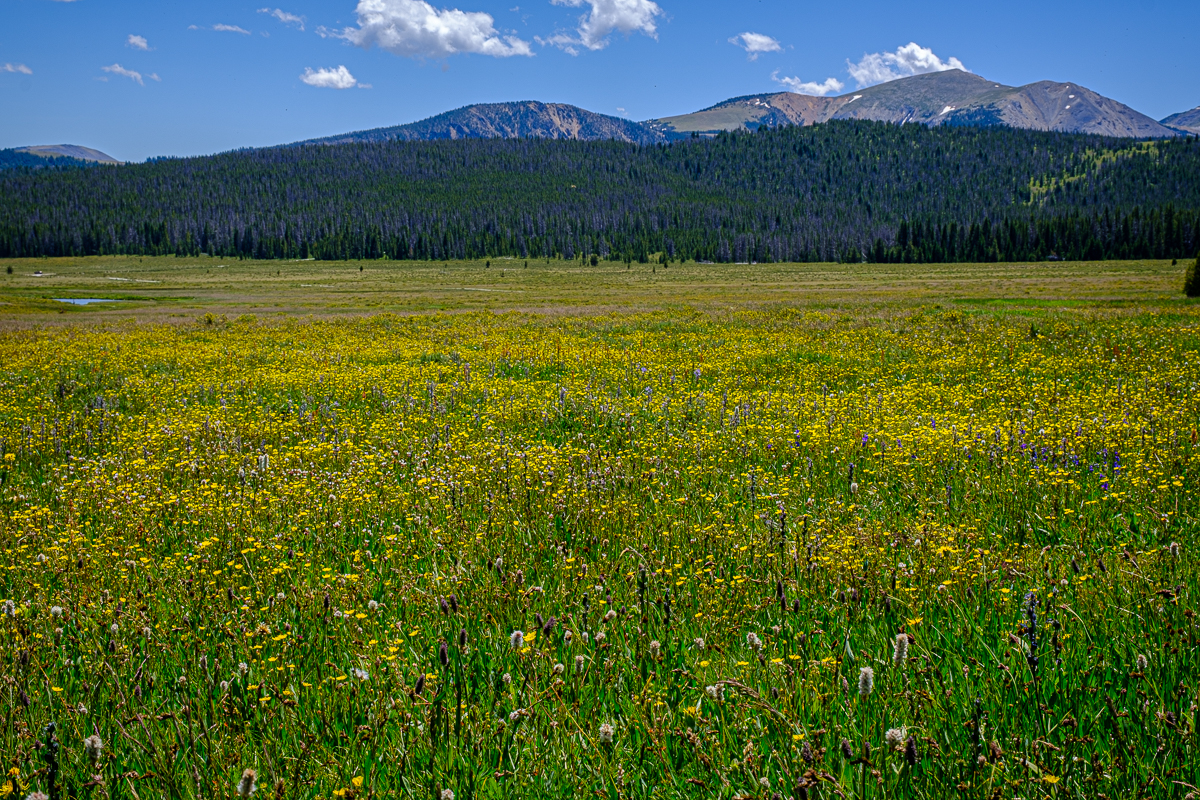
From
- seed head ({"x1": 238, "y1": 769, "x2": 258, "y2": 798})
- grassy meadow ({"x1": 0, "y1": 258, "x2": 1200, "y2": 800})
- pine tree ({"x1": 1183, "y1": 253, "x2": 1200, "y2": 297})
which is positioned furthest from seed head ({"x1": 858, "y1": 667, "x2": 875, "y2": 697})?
pine tree ({"x1": 1183, "y1": 253, "x2": 1200, "y2": 297})

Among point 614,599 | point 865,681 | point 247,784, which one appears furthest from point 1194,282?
point 247,784

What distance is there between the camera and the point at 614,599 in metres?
4.05

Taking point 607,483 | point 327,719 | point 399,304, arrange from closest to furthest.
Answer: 1. point 327,719
2. point 607,483
3. point 399,304

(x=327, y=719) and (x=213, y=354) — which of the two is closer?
(x=327, y=719)

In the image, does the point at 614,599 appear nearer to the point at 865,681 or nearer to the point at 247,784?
the point at 865,681

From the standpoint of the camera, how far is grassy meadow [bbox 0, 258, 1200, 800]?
2607 millimetres

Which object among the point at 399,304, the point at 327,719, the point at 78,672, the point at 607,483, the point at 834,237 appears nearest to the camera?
the point at 327,719

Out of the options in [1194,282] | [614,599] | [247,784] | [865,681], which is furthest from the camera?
[1194,282]

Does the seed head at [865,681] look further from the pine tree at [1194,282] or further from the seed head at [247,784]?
the pine tree at [1194,282]

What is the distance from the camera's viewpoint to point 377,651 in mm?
3562

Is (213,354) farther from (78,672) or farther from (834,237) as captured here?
(834,237)

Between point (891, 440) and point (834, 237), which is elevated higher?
point (834, 237)

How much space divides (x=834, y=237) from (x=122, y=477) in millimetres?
207957

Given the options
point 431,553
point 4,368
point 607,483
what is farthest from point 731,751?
point 4,368
